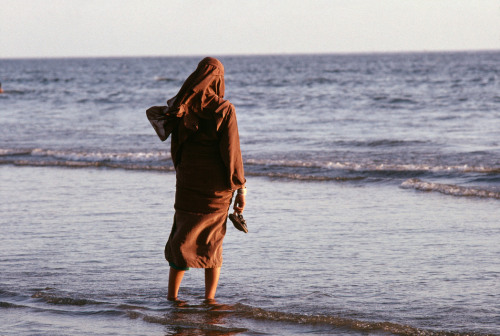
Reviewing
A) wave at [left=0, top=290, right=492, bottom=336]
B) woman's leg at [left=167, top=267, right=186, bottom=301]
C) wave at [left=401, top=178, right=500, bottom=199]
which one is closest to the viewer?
wave at [left=0, top=290, right=492, bottom=336]

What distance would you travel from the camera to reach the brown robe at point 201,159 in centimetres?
422

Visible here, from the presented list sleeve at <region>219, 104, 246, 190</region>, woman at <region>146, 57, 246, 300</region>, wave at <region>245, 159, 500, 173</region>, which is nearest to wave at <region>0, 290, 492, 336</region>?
woman at <region>146, 57, 246, 300</region>

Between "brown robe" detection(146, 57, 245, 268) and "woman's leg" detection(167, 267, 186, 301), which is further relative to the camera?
"woman's leg" detection(167, 267, 186, 301)

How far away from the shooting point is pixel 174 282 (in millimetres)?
4676

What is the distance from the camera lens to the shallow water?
170 inches

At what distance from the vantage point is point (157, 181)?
10086mm

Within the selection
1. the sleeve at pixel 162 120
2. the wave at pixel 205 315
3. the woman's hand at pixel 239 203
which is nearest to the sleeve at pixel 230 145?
the woman's hand at pixel 239 203

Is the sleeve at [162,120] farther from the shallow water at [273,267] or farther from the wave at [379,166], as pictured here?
the wave at [379,166]

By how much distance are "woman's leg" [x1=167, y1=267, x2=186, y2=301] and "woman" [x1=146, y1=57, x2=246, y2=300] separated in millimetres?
107

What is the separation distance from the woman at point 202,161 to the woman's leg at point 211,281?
0.10m

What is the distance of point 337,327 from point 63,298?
195 cm

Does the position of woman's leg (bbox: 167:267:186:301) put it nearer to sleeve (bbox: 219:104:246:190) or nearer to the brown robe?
the brown robe

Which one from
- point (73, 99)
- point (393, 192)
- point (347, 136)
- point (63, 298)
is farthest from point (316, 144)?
point (73, 99)

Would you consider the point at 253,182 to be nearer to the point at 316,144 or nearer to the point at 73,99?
the point at 316,144
